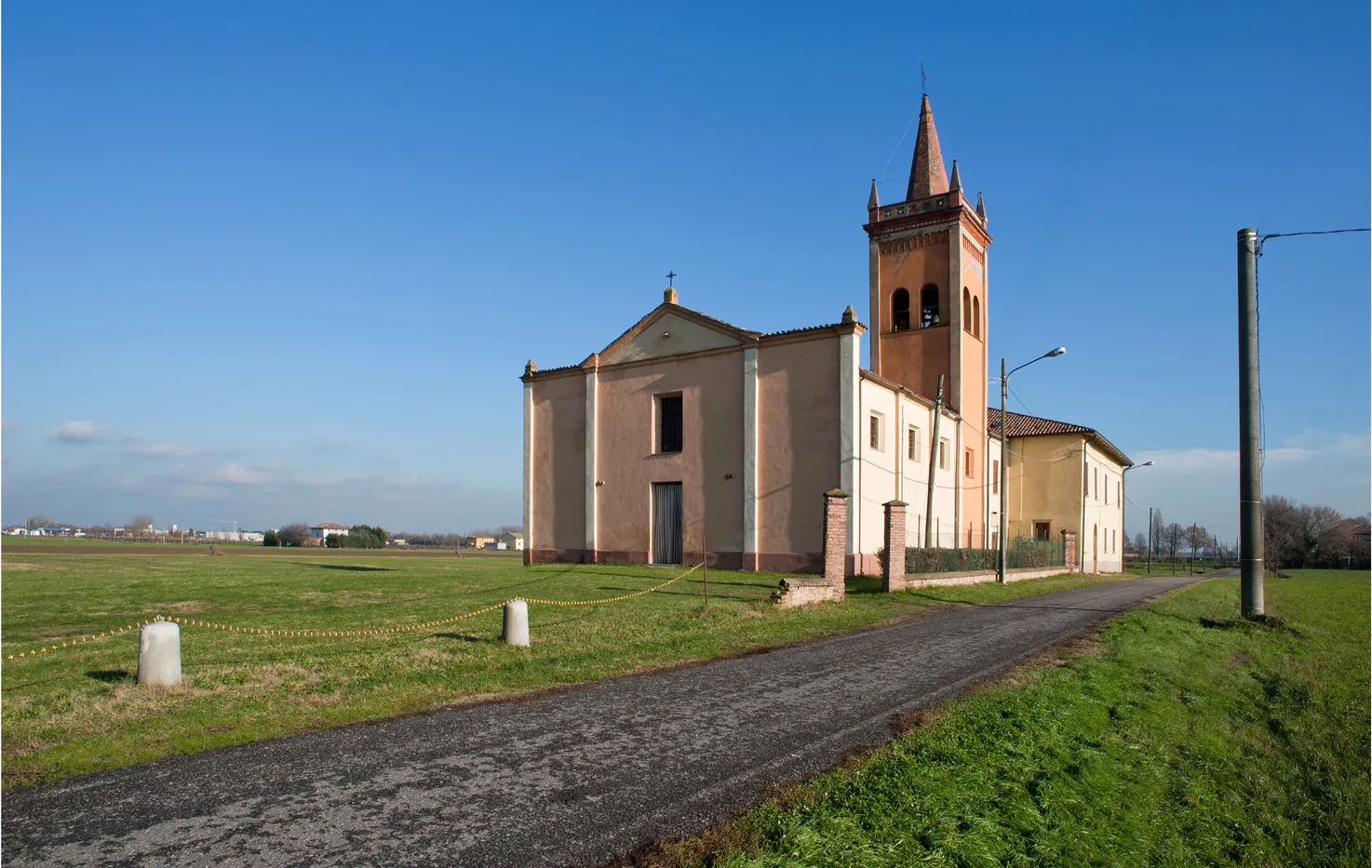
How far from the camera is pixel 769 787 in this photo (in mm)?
5285

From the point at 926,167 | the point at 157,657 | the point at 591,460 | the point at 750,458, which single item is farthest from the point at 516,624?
the point at 926,167

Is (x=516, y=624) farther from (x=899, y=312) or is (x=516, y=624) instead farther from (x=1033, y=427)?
(x=1033, y=427)

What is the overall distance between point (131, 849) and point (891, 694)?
647 centimetres

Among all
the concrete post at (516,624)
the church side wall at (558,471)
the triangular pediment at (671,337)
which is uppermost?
the triangular pediment at (671,337)

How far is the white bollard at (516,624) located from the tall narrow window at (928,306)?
93.6ft

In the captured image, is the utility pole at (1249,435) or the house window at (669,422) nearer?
the utility pole at (1249,435)

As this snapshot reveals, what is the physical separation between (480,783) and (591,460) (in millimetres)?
25674

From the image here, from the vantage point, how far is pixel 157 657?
827cm

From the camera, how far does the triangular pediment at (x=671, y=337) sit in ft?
92.3

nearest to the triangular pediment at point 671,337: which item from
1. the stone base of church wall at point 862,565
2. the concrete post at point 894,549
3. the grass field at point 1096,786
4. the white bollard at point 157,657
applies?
the stone base of church wall at point 862,565

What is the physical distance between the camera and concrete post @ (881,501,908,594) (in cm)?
2100

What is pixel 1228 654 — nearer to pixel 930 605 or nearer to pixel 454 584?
pixel 930 605

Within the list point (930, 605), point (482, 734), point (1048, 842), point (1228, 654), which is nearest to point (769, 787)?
point (1048, 842)

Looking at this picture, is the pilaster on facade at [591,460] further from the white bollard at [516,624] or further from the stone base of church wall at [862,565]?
the white bollard at [516,624]
